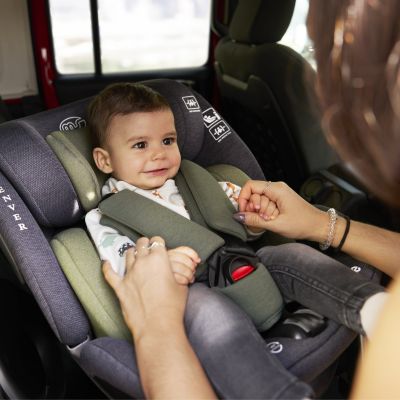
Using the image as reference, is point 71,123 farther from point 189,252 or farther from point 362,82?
point 362,82

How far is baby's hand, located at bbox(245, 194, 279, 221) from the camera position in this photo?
133 cm

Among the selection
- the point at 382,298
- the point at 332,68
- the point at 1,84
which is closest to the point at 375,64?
the point at 332,68

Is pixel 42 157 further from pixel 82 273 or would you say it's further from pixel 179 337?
pixel 179 337

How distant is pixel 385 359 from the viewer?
0.63 meters

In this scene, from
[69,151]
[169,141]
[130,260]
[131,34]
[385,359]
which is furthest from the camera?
[131,34]

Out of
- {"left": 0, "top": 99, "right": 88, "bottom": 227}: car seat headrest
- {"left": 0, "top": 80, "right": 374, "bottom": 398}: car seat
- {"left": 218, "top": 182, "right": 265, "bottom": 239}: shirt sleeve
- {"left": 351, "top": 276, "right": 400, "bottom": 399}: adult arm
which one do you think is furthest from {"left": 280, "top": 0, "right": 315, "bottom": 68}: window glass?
{"left": 351, "top": 276, "right": 400, "bottom": 399}: adult arm

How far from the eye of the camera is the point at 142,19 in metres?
3.33

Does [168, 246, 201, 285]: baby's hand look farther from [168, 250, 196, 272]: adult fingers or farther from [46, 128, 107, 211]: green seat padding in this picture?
[46, 128, 107, 211]: green seat padding

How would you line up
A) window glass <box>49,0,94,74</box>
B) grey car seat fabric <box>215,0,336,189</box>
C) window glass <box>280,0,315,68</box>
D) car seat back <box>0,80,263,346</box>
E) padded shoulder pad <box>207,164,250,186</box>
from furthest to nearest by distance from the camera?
window glass <box>49,0,94,74</box>
window glass <box>280,0,315,68</box>
grey car seat fabric <box>215,0,336,189</box>
padded shoulder pad <box>207,164,250,186</box>
car seat back <box>0,80,263,346</box>

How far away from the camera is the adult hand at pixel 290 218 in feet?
4.29

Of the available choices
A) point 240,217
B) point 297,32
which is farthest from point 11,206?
point 297,32

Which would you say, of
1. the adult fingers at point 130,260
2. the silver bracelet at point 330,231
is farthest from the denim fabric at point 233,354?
the silver bracelet at point 330,231

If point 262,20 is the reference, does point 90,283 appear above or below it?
below

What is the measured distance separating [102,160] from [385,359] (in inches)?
41.6
